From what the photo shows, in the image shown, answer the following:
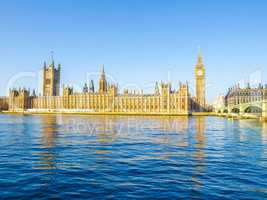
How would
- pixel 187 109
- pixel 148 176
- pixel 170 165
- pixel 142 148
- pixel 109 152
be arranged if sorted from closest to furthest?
pixel 148 176 < pixel 170 165 < pixel 109 152 < pixel 142 148 < pixel 187 109

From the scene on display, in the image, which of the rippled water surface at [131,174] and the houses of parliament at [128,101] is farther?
the houses of parliament at [128,101]

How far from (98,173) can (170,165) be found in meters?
5.37

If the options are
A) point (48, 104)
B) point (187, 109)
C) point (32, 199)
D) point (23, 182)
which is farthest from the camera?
point (48, 104)

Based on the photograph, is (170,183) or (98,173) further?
(98,173)

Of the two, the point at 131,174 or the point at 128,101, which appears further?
the point at 128,101

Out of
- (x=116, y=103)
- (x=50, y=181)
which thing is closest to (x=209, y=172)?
(x=50, y=181)

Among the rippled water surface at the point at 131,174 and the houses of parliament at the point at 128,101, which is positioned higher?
the houses of parliament at the point at 128,101

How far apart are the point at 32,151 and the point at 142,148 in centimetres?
1030

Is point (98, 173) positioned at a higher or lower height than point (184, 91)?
lower

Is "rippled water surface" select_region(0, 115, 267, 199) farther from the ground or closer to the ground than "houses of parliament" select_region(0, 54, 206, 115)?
closer to the ground

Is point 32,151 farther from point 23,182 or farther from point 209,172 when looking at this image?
point 209,172

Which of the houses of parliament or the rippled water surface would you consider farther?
the houses of parliament

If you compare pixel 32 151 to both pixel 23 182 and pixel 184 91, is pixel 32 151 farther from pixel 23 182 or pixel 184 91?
pixel 184 91

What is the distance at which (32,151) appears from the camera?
2570 cm
